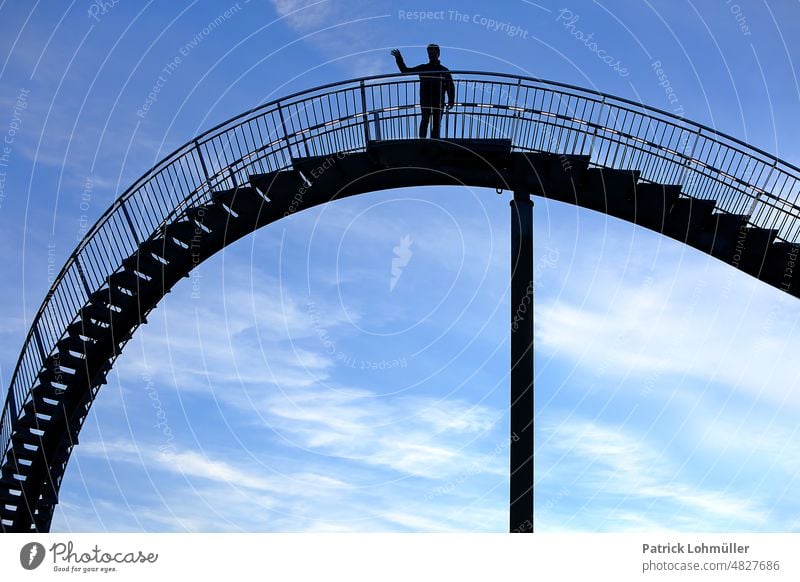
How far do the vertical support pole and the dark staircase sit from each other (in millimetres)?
1053

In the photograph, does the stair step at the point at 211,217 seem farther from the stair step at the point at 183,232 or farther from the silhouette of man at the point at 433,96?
the silhouette of man at the point at 433,96

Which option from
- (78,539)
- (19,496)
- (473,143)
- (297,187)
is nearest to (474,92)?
(473,143)

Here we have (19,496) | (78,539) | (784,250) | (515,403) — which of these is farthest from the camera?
(19,496)

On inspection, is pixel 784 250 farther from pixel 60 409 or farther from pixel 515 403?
pixel 60 409

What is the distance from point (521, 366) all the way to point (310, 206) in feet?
21.6

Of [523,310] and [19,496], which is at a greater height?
[523,310]

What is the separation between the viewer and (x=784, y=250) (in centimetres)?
1966

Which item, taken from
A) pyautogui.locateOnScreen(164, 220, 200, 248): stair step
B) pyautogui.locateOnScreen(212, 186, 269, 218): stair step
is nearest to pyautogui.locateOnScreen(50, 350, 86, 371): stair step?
pyautogui.locateOnScreen(164, 220, 200, 248): stair step

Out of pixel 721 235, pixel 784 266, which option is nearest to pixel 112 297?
pixel 721 235

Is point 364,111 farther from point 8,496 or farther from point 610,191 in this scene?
point 8,496

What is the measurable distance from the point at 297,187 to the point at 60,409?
832 centimetres

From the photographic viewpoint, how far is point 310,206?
2114 cm

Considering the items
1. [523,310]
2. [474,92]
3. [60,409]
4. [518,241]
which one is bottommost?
[60,409]

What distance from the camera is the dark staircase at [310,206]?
19922 mm
